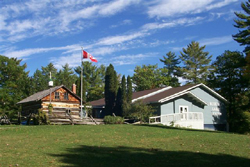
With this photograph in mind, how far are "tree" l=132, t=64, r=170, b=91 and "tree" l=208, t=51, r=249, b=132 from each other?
23.3 meters

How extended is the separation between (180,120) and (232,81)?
1143cm

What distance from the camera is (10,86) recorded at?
46.6m

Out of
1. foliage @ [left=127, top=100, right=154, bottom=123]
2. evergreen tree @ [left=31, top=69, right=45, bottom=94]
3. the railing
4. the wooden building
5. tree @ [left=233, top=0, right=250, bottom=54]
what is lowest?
the railing

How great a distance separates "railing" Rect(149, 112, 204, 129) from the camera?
97.5ft

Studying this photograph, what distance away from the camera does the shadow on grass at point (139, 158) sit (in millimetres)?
9734

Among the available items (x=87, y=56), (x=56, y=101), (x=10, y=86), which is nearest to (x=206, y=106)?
(x=87, y=56)

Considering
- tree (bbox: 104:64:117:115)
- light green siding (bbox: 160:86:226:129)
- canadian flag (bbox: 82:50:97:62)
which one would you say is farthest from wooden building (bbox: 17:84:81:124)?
light green siding (bbox: 160:86:226:129)

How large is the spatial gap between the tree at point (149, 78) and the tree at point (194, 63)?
515cm

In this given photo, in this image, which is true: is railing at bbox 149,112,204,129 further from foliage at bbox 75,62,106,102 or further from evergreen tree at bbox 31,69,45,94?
foliage at bbox 75,62,106,102

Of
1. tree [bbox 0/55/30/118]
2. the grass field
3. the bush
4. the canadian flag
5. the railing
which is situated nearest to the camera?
the grass field

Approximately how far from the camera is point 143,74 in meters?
64.1

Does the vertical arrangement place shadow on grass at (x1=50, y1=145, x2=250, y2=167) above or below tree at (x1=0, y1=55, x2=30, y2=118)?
below

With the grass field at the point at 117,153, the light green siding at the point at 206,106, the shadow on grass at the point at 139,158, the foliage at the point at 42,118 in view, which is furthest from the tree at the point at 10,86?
the shadow on grass at the point at 139,158

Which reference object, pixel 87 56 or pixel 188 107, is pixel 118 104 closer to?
pixel 87 56
